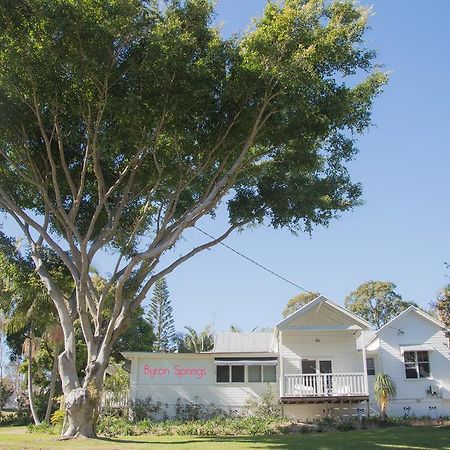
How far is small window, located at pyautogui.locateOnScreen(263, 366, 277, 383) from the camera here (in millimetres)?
28961

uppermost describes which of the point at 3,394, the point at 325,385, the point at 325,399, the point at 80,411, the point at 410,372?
the point at 410,372

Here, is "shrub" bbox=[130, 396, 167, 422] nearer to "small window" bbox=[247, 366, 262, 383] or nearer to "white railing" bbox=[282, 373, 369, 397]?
"small window" bbox=[247, 366, 262, 383]

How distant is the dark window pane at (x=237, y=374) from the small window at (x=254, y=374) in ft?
1.18

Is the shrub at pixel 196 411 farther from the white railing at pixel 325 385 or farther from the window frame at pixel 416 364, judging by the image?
the window frame at pixel 416 364

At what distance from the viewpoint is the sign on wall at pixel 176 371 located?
28.9 m

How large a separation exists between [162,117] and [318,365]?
17964 mm

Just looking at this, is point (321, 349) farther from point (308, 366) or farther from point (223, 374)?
point (223, 374)

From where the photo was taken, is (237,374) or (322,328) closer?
(322,328)

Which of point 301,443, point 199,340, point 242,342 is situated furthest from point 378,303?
point 301,443

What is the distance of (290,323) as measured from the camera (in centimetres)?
2838

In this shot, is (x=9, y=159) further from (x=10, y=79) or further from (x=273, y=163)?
(x=273, y=163)

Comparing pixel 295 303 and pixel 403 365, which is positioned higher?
pixel 295 303

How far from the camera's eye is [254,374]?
2925 cm

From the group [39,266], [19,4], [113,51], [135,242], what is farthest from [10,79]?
[135,242]
